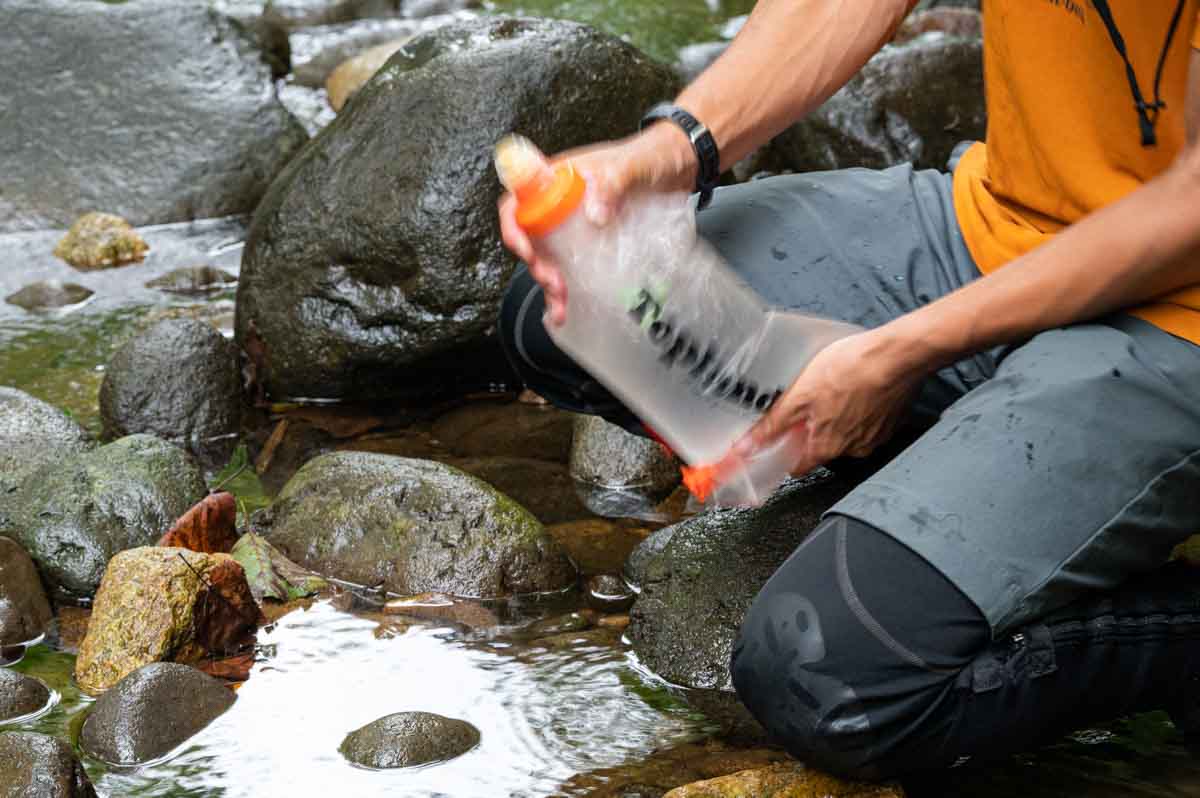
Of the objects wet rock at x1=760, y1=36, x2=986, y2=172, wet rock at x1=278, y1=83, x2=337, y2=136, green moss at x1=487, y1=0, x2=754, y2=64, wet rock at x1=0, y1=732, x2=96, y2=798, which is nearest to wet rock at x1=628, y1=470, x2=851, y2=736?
wet rock at x1=0, y1=732, x2=96, y2=798

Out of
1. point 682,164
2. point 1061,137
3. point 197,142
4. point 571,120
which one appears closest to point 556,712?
point 682,164

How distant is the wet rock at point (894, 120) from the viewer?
6.50 meters

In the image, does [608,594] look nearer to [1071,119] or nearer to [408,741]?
[408,741]

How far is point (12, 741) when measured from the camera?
93.4 inches

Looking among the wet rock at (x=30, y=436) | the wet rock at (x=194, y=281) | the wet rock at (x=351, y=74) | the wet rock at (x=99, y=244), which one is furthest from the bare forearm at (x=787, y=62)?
the wet rock at (x=351, y=74)

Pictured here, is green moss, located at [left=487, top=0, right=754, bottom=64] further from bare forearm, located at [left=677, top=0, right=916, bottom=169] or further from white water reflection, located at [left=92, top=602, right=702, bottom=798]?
white water reflection, located at [left=92, top=602, right=702, bottom=798]

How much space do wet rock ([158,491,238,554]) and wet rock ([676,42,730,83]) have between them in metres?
4.71

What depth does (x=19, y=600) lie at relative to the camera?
319cm

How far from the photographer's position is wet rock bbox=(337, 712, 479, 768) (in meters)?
2.58

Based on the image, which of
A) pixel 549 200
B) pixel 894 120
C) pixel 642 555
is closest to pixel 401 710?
pixel 642 555

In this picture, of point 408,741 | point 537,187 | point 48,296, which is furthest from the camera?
point 48,296

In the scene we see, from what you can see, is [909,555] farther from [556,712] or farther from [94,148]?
[94,148]

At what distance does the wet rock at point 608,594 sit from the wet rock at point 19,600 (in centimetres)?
121

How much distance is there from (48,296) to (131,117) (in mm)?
1691
